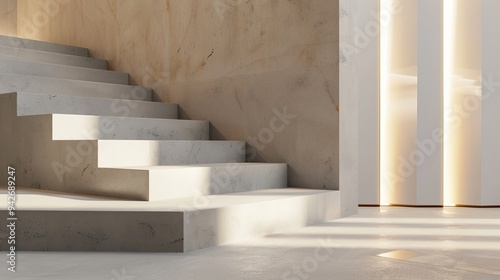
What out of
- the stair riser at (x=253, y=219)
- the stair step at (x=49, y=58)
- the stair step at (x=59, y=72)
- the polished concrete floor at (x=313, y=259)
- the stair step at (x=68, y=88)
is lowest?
the polished concrete floor at (x=313, y=259)

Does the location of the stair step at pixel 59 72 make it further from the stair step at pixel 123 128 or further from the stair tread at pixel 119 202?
the stair tread at pixel 119 202

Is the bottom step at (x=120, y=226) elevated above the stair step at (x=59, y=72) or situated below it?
below

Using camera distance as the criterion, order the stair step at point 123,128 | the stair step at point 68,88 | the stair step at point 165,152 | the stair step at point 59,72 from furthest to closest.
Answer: the stair step at point 59,72 < the stair step at point 68,88 < the stair step at point 123,128 < the stair step at point 165,152

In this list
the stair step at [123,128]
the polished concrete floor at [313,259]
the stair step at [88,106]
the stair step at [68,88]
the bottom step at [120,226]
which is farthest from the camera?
the stair step at [68,88]

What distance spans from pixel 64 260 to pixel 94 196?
0.66 m

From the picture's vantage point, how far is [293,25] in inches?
129

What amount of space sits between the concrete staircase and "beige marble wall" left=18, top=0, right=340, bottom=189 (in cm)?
17

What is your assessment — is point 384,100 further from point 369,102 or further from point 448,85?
point 448,85

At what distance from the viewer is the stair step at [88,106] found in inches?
118

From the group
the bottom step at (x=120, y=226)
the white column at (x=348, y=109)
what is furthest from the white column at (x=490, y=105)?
the bottom step at (x=120, y=226)

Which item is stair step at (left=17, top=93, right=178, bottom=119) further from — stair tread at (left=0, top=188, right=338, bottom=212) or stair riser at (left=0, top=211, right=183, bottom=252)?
stair riser at (left=0, top=211, right=183, bottom=252)

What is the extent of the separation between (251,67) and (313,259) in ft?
6.02

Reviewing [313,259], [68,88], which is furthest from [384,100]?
[313,259]

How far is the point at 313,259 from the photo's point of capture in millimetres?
1910
